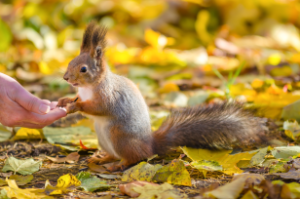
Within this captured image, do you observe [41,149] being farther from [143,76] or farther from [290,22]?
[290,22]

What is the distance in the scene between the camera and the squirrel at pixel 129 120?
1.73 m

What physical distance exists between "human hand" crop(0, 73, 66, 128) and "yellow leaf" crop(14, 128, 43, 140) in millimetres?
313

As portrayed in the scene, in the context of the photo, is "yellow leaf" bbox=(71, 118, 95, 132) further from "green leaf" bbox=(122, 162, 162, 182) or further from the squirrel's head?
"green leaf" bbox=(122, 162, 162, 182)

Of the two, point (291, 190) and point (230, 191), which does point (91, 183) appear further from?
point (291, 190)

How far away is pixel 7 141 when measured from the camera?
196 centimetres

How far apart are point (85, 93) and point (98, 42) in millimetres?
271

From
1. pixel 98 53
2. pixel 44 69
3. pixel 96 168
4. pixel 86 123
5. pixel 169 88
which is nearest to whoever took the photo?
pixel 96 168

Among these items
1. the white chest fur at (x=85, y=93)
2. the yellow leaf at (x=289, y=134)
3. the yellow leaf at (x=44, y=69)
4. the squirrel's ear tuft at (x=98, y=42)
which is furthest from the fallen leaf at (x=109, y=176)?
the yellow leaf at (x=44, y=69)

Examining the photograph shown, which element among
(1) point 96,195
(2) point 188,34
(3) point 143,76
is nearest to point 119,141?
(1) point 96,195

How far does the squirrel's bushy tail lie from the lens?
1757 mm

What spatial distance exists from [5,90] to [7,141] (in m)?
0.48

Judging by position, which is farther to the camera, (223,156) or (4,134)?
(4,134)

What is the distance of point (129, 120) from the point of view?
1.75m

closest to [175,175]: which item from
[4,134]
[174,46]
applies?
[4,134]
